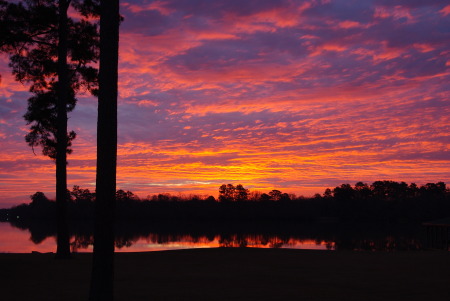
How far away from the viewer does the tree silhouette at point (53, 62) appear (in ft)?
51.4

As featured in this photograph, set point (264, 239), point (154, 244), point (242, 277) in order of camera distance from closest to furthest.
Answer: point (242, 277) < point (154, 244) < point (264, 239)

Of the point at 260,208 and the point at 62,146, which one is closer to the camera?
the point at 62,146

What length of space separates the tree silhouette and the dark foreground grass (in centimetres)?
361

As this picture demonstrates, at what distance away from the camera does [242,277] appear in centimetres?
1111

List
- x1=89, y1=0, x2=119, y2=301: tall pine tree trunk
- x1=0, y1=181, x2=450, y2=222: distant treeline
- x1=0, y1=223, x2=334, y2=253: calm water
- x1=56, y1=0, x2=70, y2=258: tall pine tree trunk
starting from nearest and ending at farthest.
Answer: x1=89, y1=0, x2=119, y2=301: tall pine tree trunk, x1=56, y1=0, x2=70, y2=258: tall pine tree trunk, x1=0, y1=223, x2=334, y2=253: calm water, x1=0, y1=181, x2=450, y2=222: distant treeline

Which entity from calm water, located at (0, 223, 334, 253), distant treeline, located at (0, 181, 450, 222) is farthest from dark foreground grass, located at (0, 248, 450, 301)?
distant treeline, located at (0, 181, 450, 222)

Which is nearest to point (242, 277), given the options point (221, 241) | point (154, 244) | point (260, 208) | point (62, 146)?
point (62, 146)

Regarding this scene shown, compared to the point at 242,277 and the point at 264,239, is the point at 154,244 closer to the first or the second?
the point at 264,239

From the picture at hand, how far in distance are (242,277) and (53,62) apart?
38.6 ft

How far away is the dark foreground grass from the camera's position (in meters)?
8.68

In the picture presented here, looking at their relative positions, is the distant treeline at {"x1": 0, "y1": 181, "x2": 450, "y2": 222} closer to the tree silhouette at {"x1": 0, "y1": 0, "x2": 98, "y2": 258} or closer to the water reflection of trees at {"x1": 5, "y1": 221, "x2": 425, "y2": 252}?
the water reflection of trees at {"x1": 5, "y1": 221, "x2": 425, "y2": 252}

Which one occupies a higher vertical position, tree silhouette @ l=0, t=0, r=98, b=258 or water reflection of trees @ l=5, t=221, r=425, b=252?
tree silhouette @ l=0, t=0, r=98, b=258

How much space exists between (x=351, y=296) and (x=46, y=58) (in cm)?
1470

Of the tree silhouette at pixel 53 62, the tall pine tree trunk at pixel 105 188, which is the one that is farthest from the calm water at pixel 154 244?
the tall pine tree trunk at pixel 105 188
